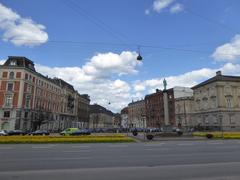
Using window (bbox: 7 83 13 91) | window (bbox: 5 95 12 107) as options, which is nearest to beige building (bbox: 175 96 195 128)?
window (bbox: 5 95 12 107)

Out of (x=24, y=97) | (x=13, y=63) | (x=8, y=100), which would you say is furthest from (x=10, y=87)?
(x=13, y=63)

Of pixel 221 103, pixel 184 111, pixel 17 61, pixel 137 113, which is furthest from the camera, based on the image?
pixel 137 113

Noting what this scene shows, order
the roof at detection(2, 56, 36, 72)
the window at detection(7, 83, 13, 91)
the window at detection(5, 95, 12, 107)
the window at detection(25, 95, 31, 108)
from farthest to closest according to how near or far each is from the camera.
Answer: the window at detection(25, 95, 31, 108)
the roof at detection(2, 56, 36, 72)
the window at detection(7, 83, 13, 91)
the window at detection(5, 95, 12, 107)

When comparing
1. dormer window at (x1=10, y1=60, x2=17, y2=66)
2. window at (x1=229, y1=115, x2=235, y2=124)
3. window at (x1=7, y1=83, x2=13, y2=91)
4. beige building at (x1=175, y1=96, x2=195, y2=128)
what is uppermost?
dormer window at (x1=10, y1=60, x2=17, y2=66)

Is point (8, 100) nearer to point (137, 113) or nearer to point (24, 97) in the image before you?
point (24, 97)

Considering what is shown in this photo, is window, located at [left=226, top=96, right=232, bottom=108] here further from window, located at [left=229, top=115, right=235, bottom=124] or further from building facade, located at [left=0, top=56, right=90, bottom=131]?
building facade, located at [left=0, top=56, right=90, bottom=131]

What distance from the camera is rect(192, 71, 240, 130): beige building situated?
6975cm

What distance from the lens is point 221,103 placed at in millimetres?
70500

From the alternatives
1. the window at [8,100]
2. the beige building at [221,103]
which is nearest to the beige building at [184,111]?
the beige building at [221,103]

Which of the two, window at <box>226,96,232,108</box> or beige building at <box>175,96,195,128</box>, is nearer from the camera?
window at <box>226,96,232,108</box>

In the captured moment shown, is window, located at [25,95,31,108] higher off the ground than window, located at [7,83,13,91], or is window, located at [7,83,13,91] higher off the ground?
window, located at [7,83,13,91]

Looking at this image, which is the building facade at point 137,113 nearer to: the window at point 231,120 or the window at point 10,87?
the window at point 231,120

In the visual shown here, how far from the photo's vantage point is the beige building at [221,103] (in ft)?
229

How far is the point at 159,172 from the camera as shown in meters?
9.42
